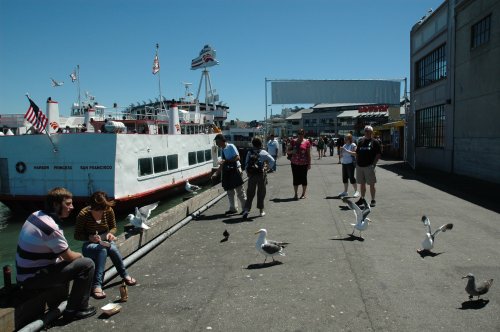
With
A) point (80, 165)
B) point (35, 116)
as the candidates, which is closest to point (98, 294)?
point (80, 165)

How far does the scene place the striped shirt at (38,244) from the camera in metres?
4.31

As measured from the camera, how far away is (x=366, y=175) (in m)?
10.7

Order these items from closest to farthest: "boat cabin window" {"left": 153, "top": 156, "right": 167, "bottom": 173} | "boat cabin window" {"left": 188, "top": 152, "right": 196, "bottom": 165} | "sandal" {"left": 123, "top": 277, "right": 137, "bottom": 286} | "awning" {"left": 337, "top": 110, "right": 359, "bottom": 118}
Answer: "sandal" {"left": 123, "top": 277, "right": 137, "bottom": 286}, "boat cabin window" {"left": 153, "top": 156, "right": 167, "bottom": 173}, "boat cabin window" {"left": 188, "top": 152, "right": 196, "bottom": 165}, "awning" {"left": 337, "top": 110, "right": 359, "bottom": 118}

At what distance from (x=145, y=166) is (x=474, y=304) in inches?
535

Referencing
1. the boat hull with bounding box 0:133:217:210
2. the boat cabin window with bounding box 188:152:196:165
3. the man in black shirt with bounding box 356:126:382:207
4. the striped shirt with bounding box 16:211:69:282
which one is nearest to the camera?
the striped shirt with bounding box 16:211:69:282

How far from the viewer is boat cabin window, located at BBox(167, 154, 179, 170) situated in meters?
19.0

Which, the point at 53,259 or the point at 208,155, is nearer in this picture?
the point at 53,259

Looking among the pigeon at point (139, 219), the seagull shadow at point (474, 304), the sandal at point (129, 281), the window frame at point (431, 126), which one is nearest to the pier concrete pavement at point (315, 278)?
the seagull shadow at point (474, 304)

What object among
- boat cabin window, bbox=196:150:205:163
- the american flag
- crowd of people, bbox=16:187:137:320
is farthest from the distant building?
the american flag

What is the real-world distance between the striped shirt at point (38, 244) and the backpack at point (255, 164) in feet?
18.3

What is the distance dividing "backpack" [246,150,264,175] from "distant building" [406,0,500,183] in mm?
11063

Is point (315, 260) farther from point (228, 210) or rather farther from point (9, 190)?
point (9, 190)

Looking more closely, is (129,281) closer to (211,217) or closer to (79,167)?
(211,217)

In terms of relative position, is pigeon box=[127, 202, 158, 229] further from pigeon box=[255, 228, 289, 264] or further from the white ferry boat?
the white ferry boat
